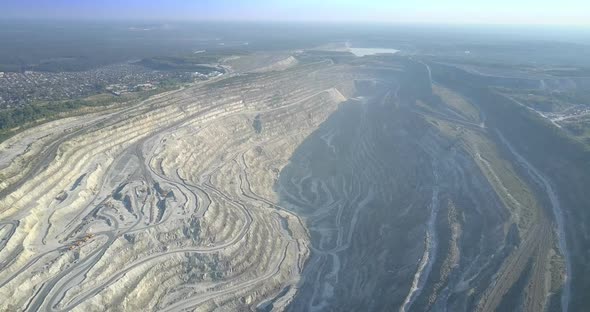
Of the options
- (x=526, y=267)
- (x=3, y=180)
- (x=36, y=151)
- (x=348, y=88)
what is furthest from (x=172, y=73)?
(x=526, y=267)

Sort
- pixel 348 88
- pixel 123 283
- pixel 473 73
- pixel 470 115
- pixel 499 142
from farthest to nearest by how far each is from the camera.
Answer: pixel 473 73 < pixel 348 88 < pixel 470 115 < pixel 499 142 < pixel 123 283

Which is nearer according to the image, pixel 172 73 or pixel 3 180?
pixel 3 180

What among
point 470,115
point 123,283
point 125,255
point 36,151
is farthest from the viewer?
point 470,115

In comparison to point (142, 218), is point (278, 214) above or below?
below

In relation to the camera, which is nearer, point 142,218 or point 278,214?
point 142,218

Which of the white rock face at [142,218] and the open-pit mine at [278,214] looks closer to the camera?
the white rock face at [142,218]

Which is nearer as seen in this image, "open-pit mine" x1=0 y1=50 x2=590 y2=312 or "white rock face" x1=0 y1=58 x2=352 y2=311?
"white rock face" x1=0 y1=58 x2=352 y2=311

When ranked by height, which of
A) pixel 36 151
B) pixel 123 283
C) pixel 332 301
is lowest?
pixel 332 301

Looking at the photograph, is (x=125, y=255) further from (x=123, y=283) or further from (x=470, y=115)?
(x=470, y=115)
